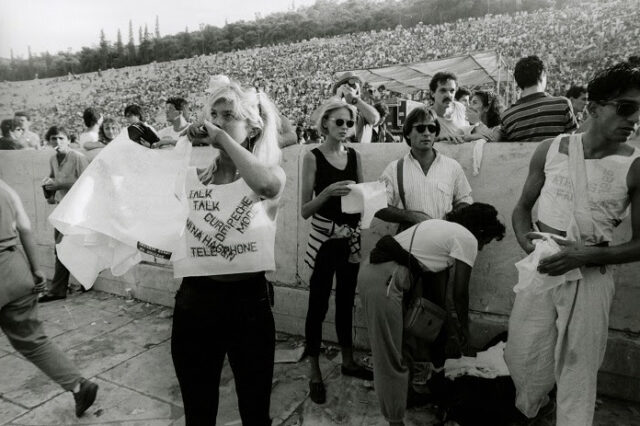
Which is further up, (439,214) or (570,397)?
(439,214)

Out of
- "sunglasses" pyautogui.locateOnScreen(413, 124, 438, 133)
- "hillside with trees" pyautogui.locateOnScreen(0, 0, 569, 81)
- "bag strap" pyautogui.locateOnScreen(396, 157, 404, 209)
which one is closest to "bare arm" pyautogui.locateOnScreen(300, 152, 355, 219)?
"bag strap" pyautogui.locateOnScreen(396, 157, 404, 209)

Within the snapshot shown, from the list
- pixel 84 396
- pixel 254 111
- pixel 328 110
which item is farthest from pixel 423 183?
pixel 84 396

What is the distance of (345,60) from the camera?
42.7m

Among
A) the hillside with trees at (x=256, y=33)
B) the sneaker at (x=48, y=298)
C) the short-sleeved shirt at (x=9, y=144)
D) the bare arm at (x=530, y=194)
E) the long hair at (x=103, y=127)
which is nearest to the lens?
the bare arm at (x=530, y=194)

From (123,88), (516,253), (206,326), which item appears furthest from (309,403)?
(123,88)

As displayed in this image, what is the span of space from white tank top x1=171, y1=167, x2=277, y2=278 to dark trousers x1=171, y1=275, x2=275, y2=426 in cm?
10

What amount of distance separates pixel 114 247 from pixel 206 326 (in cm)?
51

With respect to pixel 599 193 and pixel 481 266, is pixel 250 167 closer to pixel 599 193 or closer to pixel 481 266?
pixel 599 193

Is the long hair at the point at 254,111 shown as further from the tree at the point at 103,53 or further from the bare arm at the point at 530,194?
the tree at the point at 103,53

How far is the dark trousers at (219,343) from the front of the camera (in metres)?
1.81

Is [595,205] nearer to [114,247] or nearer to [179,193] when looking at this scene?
[179,193]

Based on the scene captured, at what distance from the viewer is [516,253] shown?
327 cm

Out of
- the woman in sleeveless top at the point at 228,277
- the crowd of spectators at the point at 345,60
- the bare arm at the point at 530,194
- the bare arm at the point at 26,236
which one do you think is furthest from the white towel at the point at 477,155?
the crowd of spectators at the point at 345,60

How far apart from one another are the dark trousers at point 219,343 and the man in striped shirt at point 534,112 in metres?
2.70
